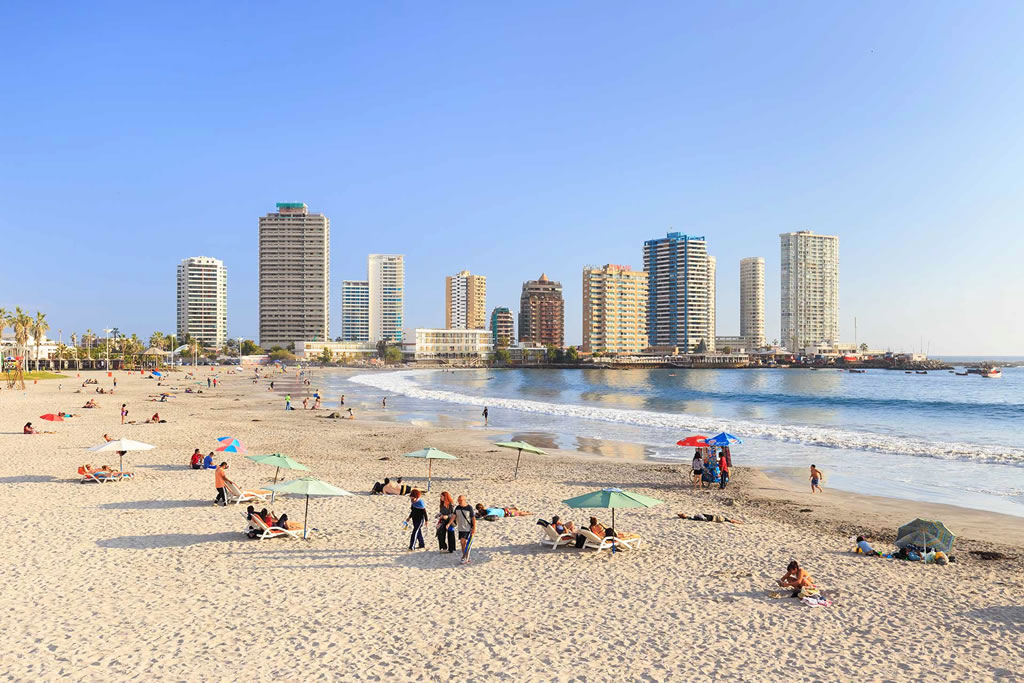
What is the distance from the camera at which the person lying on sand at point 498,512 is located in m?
15.5

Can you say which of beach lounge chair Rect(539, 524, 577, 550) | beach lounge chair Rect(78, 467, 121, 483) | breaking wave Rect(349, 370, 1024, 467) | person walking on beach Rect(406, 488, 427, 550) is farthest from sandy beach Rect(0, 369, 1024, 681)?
breaking wave Rect(349, 370, 1024, 467)

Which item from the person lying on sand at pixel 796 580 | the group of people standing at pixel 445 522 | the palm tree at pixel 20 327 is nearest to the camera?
the person lying on sand at pixel 796 580

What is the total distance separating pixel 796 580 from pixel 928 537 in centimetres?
451

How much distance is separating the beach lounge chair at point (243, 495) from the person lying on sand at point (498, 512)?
18.0ft

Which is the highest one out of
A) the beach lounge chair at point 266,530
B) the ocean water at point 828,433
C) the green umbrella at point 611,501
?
the green umbrella at point 611,501

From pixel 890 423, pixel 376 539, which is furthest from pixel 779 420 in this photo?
pixel 376 539

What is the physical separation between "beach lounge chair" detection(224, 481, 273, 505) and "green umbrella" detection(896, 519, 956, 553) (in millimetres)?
14814

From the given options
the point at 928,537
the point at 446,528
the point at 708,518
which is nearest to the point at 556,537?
the point at 446,528

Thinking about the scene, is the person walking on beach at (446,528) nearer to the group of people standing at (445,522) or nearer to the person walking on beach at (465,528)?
the group of people standing at (445,522)

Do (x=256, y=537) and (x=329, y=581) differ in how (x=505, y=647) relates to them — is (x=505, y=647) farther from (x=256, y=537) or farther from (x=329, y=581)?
(x=256, y=537)

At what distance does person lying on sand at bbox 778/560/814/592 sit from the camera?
10.7 meters

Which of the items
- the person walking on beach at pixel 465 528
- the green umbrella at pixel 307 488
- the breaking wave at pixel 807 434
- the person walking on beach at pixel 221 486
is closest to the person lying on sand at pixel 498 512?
the person walking on beach at pixel 465 528

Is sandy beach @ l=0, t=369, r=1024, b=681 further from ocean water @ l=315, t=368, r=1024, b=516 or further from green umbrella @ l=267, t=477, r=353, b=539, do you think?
ocean water @ l=315, t=368, r=1024, b=516

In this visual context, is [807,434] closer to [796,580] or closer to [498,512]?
[498,512]
